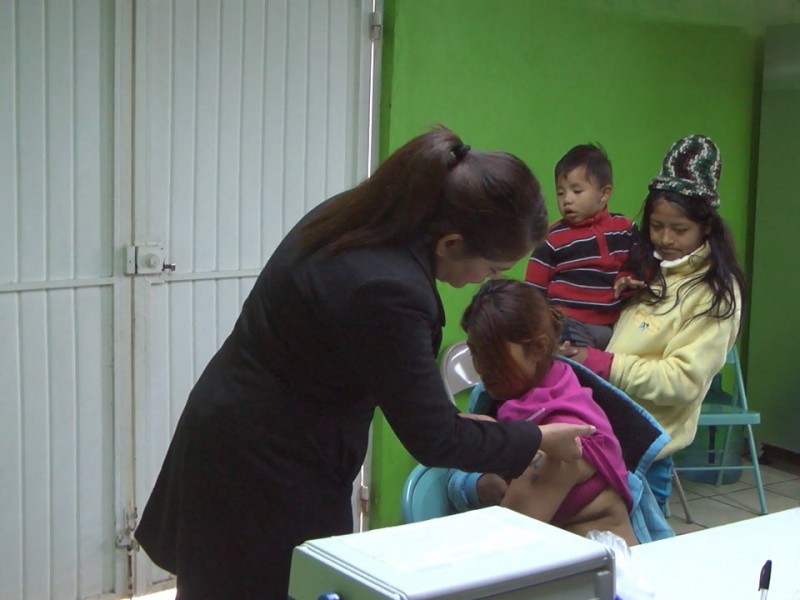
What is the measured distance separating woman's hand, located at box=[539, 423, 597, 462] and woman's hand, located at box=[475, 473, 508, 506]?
0.24 meters

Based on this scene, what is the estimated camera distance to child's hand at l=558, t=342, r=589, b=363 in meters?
2.56

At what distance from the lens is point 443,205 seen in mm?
1540

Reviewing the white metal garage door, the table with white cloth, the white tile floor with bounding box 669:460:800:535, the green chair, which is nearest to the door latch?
the white metal garage door

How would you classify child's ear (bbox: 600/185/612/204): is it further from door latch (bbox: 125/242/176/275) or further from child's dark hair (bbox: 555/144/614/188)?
door latch (bbox: 125/242/176/275)

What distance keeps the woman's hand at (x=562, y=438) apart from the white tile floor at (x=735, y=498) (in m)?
2.42

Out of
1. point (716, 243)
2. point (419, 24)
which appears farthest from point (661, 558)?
point (419, 24)

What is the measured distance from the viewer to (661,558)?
5.55ft

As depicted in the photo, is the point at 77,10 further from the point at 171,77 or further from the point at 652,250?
the point at 652,250

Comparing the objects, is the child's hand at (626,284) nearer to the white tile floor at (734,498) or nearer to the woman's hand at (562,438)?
the woman's hand at (562,438)

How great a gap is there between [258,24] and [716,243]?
1.56m

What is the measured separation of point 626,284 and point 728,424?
145cm

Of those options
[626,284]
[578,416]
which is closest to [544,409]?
[578,416]

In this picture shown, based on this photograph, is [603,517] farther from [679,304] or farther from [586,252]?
[586,252]

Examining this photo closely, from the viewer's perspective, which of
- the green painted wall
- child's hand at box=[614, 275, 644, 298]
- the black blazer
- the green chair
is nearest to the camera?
the black blazer
